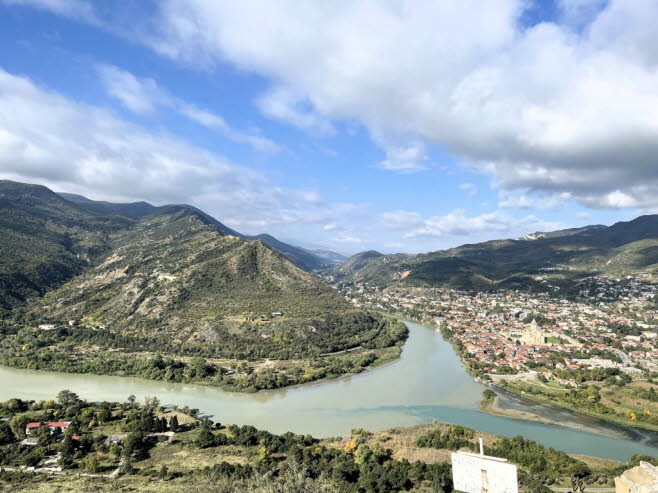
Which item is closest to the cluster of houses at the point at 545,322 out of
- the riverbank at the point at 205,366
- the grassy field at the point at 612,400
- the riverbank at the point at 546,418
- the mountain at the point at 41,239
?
the grassy field at the point at 612,400

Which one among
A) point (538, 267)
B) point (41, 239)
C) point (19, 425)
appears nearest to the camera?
point (19, 425)

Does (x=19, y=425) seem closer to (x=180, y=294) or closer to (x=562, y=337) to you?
(x=180, y=294)

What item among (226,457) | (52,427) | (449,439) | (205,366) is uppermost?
(205,366)

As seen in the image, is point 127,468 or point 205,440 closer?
point 127,468

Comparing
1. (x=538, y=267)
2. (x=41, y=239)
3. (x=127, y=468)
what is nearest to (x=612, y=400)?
(x=127, y=468)

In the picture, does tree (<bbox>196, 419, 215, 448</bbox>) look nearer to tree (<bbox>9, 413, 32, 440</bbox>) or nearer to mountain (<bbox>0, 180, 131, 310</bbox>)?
tree (<bbox>9, 413, 32, 440</bbox>)

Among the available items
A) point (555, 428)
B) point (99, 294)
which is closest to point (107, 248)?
point (99, 294)
